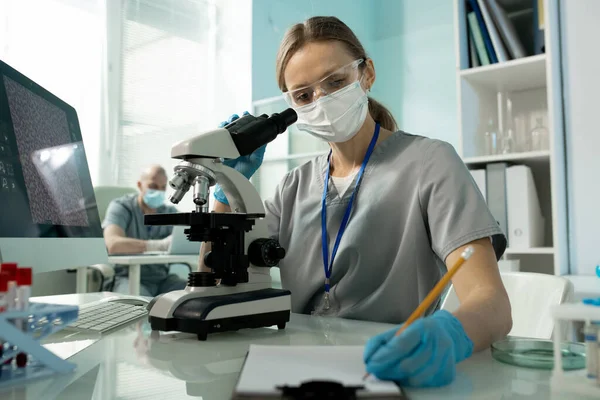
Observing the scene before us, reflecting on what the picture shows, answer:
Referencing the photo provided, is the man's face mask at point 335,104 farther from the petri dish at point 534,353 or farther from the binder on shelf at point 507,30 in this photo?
the binder on shelf at point 507,30

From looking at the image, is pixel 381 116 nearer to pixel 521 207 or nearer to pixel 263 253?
pixel 263 253

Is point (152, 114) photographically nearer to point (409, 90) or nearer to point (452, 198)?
point (409, 90)

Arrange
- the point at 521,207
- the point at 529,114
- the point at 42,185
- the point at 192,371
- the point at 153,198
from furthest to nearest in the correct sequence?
the point at 153,198, the point at 529,114, the point at 521,207, the point at 42,185, the point at 192,371

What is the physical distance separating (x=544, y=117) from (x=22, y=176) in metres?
1.96

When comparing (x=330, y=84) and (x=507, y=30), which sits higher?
(x=507, y=30)

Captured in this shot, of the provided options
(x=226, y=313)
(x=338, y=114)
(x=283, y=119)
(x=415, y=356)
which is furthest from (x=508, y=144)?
(x=415, y=356)

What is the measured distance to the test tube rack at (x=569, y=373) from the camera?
0.45 m

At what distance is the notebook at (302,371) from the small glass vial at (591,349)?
0.18 m

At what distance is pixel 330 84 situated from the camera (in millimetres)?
1205

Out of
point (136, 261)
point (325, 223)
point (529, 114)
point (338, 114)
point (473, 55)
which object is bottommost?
point (136, 261)

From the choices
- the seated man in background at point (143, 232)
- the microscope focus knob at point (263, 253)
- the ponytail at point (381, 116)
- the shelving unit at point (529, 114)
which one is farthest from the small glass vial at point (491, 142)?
the seated man in background at point (143, 232)

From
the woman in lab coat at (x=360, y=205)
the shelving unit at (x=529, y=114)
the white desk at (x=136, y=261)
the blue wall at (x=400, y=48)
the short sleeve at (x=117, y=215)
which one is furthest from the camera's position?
the blue wall at (x=400, y=48)

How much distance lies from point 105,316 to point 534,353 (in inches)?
28.1

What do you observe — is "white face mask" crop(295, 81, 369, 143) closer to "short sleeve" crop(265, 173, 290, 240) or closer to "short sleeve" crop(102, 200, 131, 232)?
"short sleeve" crop(265, 173, 290, 240)
